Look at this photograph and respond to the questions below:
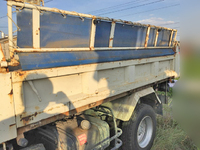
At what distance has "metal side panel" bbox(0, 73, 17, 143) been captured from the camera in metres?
1.50

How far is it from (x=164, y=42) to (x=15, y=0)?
11.2ft

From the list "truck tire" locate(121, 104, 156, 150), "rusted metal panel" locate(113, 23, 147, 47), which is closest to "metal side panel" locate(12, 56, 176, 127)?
"rusted metal panel" locate(113, 23, 147, 47)

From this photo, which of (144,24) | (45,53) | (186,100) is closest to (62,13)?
(45,53)

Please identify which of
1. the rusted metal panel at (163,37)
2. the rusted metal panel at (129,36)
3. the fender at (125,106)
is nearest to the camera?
the rusted metal panel at (129,36)

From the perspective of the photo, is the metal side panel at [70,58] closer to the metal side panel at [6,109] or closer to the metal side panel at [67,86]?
the metal side panel at [67,86]

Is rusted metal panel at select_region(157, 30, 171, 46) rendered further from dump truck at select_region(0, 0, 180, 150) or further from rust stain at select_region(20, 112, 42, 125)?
rust stain at select_region(20, 112, 42, 125)

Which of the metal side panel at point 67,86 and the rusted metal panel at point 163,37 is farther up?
the rusted metal panel at point 163,37

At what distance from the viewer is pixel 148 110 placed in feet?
11.3

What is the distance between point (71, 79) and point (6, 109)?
0.79 meters

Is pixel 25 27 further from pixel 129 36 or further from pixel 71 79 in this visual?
pixel 129 36

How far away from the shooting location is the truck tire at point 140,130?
3.11 meters

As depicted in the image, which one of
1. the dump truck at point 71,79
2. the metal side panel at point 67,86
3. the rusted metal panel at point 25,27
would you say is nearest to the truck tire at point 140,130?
the dump truck at point 71,79

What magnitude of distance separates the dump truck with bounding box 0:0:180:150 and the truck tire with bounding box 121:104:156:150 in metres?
0.02

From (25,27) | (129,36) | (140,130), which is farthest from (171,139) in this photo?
A: (25,27)
